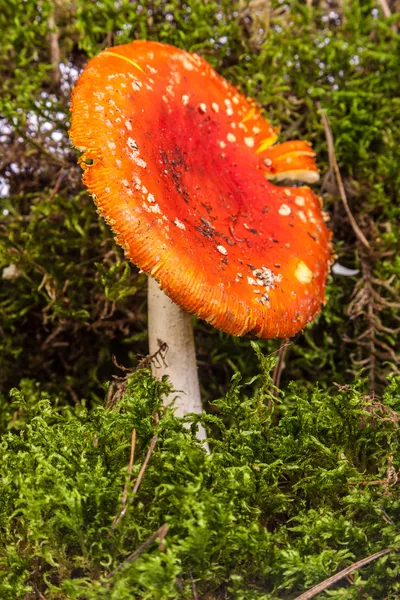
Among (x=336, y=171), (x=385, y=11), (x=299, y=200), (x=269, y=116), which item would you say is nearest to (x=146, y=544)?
(x=299, y=200)

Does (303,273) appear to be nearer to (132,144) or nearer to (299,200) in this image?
(299,200)

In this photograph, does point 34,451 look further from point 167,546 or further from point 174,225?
point 174,225

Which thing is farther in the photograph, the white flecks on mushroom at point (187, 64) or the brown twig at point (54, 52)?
the brown twig at point (54, 52)

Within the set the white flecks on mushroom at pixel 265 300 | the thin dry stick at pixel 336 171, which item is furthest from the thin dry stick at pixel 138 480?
the thin dry stick at pixel 336 171

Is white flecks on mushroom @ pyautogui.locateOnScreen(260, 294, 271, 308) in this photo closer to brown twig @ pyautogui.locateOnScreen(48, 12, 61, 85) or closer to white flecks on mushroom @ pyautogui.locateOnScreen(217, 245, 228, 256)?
white flecks on mushroom @ pyautogui.locateOnScreen(217, 245, 228, 256)

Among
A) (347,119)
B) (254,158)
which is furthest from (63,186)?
(347,119)

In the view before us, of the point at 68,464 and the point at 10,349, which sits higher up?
the point at 68,464

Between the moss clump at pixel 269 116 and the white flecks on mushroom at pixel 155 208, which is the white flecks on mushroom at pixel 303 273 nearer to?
the white flecks on mushroom at pixel 155 208
